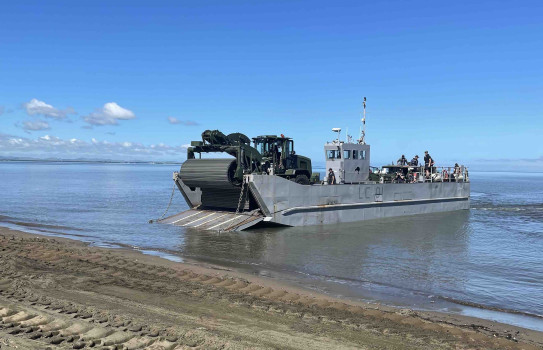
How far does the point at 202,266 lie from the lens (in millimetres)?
12695

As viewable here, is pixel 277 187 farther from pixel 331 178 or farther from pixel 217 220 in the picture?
pixel 331 178

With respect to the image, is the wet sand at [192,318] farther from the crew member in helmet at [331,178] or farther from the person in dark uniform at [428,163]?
the person in dark uniform at [428,163]

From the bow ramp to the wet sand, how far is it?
885 cm

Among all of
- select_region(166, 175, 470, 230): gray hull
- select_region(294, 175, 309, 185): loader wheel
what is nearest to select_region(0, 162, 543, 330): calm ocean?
select_region(166, 175, 470, 230): gray hull

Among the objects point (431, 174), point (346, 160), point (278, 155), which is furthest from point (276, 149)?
point (431, 174)

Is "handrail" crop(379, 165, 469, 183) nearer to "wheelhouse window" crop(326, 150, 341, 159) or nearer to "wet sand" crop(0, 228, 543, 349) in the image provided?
"wheelhouse window" crop(326, 150, 341, 159)

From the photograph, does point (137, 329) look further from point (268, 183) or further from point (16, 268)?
point (268, 183)

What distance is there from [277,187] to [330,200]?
388cm

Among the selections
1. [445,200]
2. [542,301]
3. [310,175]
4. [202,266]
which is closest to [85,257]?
[202,266]

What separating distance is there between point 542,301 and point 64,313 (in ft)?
33.4

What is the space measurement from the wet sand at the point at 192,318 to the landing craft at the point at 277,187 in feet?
31.1

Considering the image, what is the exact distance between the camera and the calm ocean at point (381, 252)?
10.6 m

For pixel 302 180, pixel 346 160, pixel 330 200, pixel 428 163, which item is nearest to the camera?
pixel 302 180

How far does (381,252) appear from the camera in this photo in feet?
53.5
